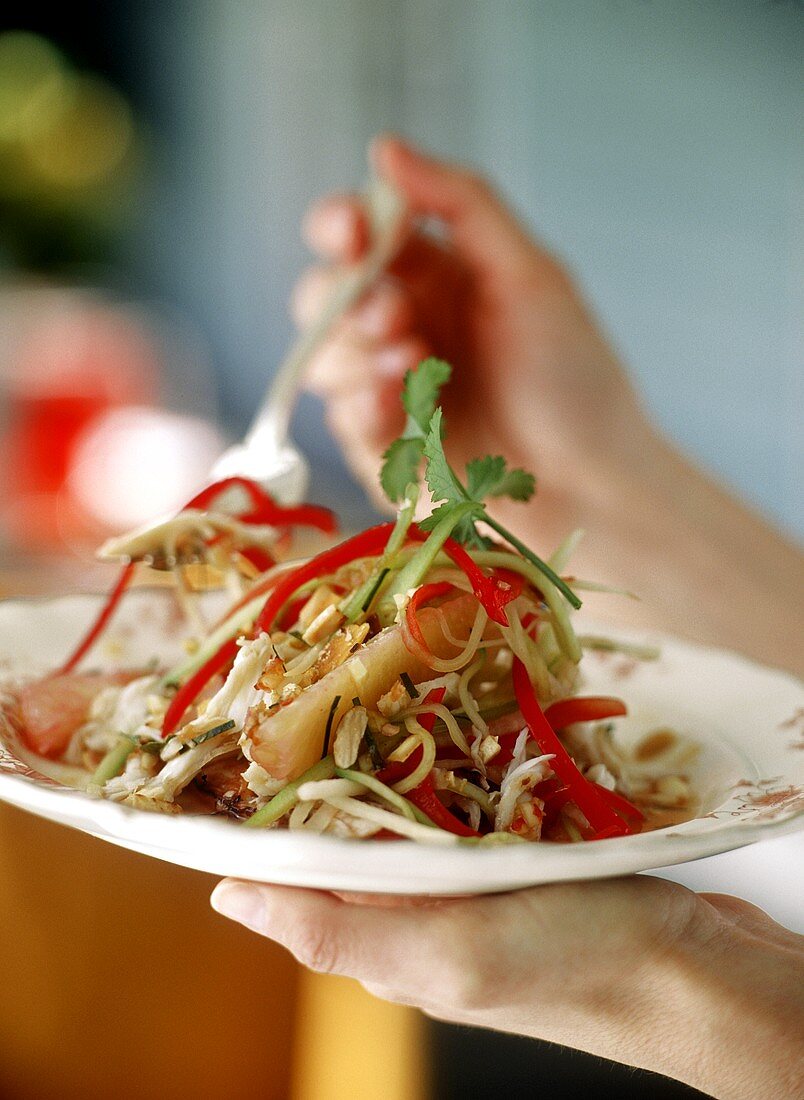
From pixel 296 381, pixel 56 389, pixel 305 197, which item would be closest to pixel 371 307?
pixel 296 381

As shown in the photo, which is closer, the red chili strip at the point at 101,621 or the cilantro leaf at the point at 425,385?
the cilantro leaf at the point at 425,385

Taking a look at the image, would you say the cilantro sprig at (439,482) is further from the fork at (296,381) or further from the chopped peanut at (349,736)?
the fork at (296,381)

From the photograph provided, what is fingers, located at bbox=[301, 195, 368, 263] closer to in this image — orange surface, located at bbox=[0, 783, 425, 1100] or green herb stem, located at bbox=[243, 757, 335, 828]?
orange surface, located at bbox=[0, 783, 425, 1100]

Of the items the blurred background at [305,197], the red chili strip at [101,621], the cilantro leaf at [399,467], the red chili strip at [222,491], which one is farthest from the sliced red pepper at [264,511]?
the blurred background at [305,197]

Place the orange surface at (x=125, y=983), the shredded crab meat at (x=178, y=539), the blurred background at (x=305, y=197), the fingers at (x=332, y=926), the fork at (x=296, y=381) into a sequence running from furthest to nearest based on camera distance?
the blurred background at (x=305, y=197) < the orange surface at (x=125, y=983) < the fork at (x=296, y=381) < the shredded crab meat at (x=178, y=539) < the fingers at (x=332, y=926)

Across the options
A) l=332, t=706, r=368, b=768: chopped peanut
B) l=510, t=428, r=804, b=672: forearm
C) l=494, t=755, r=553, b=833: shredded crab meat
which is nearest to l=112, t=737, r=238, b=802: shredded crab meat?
l=332, t=706, r=368, b=768: chopped peanut
